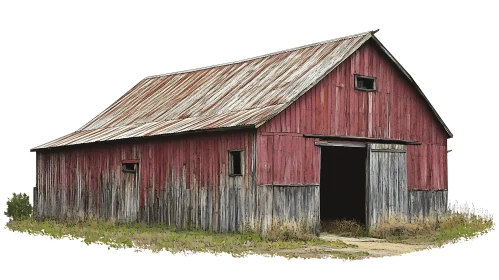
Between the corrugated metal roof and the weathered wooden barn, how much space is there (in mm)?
79

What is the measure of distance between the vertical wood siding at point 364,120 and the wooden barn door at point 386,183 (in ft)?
2.23

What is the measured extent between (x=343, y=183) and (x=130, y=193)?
322 inches

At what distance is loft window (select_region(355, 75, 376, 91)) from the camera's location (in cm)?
2800

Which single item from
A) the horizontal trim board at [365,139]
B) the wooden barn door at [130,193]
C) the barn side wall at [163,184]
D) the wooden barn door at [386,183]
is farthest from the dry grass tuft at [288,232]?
the wooden barn door at [130,193]

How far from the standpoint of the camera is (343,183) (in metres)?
32.0

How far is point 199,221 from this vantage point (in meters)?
27.1

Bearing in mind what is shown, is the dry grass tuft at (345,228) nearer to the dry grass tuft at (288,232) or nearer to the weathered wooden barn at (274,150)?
the weathered wooden barn at (274,150)

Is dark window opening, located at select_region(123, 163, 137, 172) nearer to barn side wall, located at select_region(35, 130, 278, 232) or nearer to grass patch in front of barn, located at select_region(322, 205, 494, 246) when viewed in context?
barn side wall, located at select_region(35, 130, 278, 232)

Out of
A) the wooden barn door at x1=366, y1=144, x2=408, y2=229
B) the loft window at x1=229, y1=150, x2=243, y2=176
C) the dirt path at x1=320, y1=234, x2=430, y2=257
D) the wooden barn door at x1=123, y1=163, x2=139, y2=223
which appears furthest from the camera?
the wooden barn door at x1=123, y1=163, x2=139, y2=223

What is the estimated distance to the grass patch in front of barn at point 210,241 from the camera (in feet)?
73.3

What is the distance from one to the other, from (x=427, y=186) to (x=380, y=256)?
8281 millimetres

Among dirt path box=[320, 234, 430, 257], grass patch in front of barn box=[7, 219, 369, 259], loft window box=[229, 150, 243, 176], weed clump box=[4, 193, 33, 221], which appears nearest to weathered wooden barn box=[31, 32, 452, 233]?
loft window box=[229, 150, 243, 176]

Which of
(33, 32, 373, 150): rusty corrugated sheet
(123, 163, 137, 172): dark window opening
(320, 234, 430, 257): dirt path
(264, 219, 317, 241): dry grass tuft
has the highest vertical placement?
(33, 32, 373, 150): rusty corrugated sheet

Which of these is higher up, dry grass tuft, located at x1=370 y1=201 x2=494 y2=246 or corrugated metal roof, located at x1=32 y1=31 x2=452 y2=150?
corrugated metal roof, located at x1=32 y1=31 x2=452 y2=150
